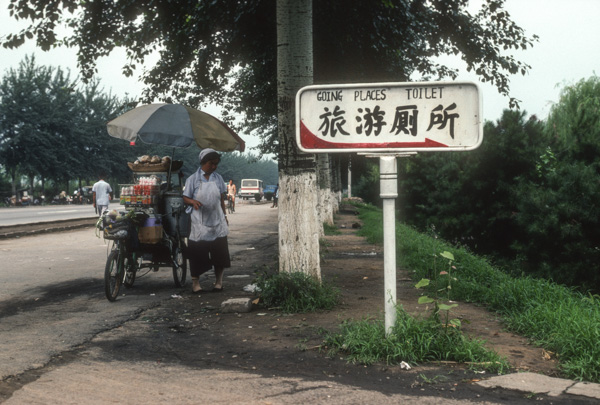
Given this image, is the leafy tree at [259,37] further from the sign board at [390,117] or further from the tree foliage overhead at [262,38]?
the sign board at [390,117]

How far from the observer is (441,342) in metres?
4.87

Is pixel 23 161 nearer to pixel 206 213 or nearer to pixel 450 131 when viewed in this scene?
pixel 206 213

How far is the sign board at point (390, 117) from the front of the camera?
15.9 ft

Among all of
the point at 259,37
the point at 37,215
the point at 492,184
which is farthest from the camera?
the point at 37,215

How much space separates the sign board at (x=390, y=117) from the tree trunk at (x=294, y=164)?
2.05m

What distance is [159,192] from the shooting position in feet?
28.2

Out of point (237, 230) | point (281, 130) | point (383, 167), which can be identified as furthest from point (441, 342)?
point (237, 230)

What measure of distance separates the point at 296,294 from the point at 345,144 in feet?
7.73

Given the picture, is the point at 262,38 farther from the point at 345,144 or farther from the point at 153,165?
the point at 345,144

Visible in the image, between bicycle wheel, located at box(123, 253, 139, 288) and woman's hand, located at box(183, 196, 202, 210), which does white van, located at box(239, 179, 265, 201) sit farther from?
woman's hand, located at box(183, 196, 202, 210)

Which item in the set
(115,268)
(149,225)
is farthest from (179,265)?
(115,268)

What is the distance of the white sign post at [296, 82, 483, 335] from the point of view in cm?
485

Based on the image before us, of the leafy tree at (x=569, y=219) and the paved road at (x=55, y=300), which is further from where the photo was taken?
the leafy tree at (x=569, y=219)

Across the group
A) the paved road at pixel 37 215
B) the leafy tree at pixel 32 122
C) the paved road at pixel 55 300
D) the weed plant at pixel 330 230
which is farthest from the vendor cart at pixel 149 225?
the leafy tree at pixel 32 122
